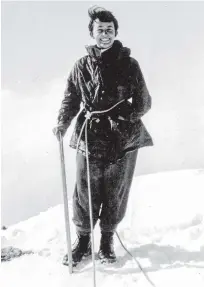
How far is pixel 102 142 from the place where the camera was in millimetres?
1775

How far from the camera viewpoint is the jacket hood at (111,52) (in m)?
1.76

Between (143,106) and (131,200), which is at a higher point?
(143,106)

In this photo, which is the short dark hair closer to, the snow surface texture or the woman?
the woman

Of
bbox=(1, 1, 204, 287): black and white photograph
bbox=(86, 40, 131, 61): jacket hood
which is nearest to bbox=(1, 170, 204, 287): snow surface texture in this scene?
bbox=(1, 1, 204, 287): black and white photograph

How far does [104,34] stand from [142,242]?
2.82ft

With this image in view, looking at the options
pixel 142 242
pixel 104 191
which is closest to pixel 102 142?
pixel 104 191

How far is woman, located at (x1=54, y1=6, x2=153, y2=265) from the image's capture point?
177cm

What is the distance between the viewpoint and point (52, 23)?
1.95 m

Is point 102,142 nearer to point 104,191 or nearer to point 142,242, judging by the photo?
point 104,191

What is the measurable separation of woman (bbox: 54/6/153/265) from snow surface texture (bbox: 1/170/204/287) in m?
0.08

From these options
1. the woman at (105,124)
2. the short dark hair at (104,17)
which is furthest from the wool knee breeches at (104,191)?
the short dark hair at (104,17)

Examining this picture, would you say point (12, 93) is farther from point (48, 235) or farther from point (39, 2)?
point (48, 235)

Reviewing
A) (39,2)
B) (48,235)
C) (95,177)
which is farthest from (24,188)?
(39,2)

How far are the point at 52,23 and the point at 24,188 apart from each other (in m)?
0.72
